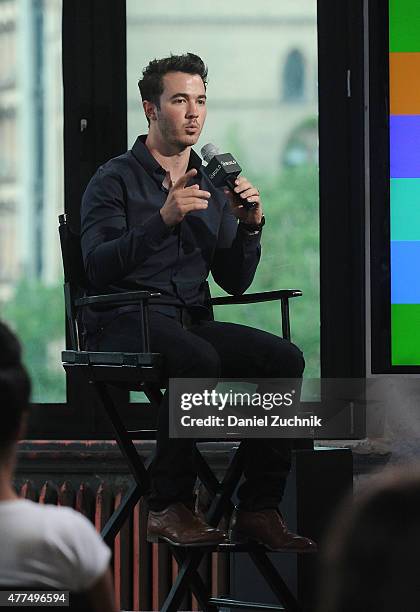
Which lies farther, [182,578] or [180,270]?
[180,270]

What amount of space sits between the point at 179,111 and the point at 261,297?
54cm

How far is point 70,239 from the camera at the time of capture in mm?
2783

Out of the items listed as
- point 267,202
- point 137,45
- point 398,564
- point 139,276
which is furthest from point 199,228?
point 398,564

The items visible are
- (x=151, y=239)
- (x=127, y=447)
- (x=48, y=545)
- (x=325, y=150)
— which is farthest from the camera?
(x=325, y=150)

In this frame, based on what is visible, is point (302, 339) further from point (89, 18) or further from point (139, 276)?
point (89, 18)

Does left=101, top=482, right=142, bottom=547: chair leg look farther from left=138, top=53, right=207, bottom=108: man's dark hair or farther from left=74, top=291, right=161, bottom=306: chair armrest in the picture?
left=138, top=53, right=207, bottom=108: man's dark hair

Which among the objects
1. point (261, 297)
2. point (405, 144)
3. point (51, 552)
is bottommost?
point (51, 552)

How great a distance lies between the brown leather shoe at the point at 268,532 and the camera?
2.53 metres

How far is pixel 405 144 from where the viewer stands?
10.7 ft

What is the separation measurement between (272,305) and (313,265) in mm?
192

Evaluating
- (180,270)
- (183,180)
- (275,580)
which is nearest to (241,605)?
(275,580)

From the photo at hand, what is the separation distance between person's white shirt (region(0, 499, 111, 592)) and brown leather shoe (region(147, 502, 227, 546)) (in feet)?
4.69

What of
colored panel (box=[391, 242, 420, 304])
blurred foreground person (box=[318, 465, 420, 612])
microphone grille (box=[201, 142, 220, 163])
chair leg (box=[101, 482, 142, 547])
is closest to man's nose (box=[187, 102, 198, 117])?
microphone grille (box=[201, 142, 220, 163])

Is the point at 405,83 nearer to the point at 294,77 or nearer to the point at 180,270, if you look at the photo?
the point at 294,77
